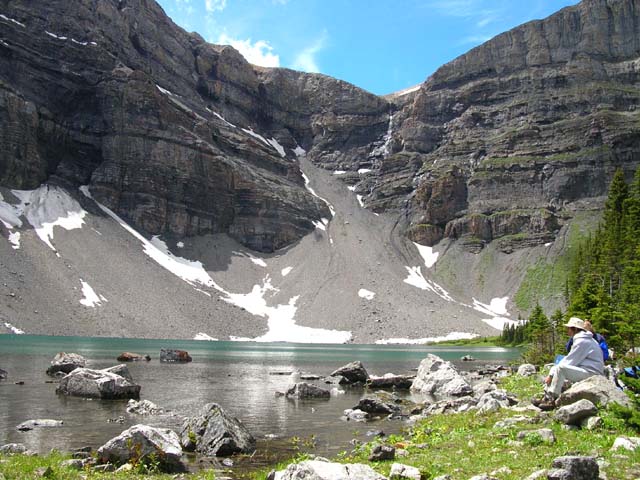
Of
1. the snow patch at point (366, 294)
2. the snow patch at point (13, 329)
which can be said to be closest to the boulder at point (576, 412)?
the snow patch at point (13, 329)

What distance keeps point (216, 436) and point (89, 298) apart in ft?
395

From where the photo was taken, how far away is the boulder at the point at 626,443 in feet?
37.0

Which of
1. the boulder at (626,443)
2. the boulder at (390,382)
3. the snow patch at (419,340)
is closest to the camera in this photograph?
the boulder at (626,443)

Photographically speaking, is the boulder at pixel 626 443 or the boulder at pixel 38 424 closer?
the boulder at pixel 626 443

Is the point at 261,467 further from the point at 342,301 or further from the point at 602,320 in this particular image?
the point at 342,301

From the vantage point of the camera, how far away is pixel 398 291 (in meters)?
169

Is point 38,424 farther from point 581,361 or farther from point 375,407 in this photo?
point 581,361

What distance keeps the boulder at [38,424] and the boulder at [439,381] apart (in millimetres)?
23027

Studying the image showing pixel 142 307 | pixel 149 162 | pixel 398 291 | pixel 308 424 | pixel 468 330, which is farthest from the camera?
pixel 149 162

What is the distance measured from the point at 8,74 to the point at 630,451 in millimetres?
200815

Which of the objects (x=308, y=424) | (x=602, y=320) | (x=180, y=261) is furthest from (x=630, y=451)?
(x=180, y=261)

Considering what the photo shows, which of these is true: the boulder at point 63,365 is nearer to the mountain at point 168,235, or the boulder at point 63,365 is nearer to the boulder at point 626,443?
the boulder at point 626,443

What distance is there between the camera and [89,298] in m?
128

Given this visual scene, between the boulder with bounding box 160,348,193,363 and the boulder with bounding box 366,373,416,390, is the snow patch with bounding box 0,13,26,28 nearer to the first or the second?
the boulder with bounding box 160,348,193,363
